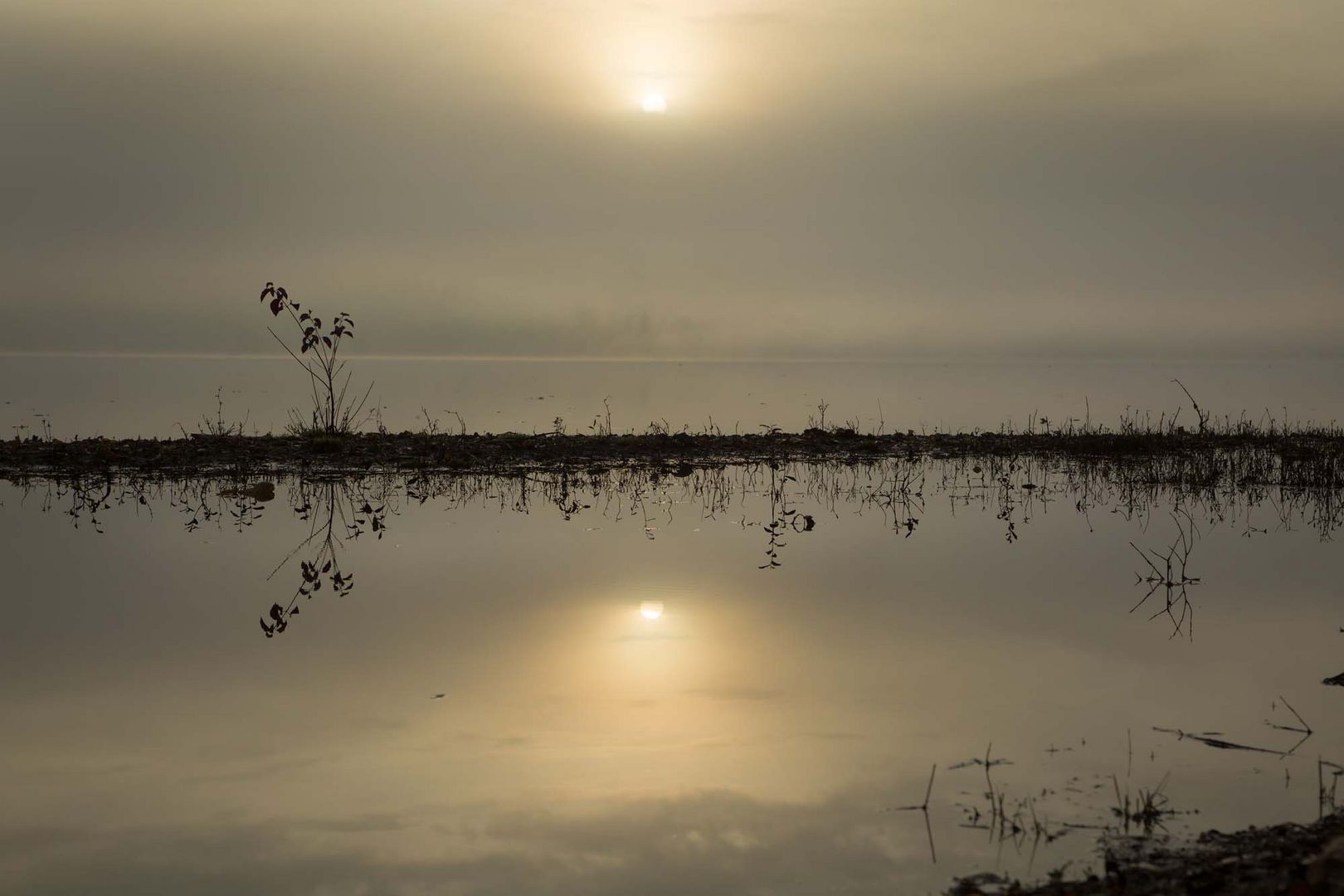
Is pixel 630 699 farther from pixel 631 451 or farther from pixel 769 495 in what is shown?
pixel 631 451

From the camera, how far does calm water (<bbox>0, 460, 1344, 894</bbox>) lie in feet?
20.2

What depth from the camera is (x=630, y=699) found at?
869cm

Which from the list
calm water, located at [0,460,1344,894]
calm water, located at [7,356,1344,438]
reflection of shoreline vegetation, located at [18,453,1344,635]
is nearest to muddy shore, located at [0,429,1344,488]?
reflection of shoreline vegetation, located at [18,453,1344,635]

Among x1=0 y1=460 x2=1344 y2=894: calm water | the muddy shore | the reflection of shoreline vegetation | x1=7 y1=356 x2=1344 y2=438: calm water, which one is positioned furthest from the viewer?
x1=7 y1=356 x2=1344 y2=438: calm water

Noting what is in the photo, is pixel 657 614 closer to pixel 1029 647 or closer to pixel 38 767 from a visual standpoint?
pixel 1029 647

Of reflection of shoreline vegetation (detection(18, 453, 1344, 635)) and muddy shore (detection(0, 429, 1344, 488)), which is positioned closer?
reflection of shoreline vegetation (detection(18, 453, 1344, 635))

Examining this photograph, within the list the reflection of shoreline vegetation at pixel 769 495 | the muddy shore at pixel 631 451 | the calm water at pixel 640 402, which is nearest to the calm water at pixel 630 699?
the reflection of shoreline vegetation at pixel 769 495

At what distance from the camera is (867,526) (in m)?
17.0

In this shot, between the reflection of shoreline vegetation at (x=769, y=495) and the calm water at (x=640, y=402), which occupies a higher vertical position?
the calm water at (x=640, y=402)

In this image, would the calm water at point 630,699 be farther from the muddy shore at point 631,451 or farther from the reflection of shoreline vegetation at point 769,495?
the muddy shore at point 631,451

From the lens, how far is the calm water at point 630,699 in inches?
243

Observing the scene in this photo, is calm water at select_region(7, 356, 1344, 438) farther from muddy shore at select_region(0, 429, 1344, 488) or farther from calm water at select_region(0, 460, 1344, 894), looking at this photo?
calm water at select_region(0, 460, 1344, 894)

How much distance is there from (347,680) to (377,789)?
2508 millimetres

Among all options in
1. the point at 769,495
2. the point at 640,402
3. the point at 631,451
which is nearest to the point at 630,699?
the point at 769,495
